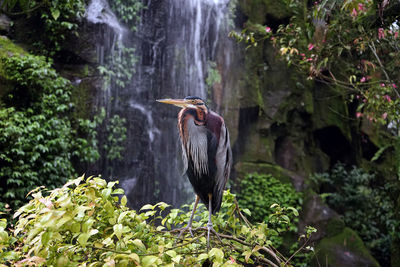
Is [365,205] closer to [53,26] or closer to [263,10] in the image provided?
[263,10]

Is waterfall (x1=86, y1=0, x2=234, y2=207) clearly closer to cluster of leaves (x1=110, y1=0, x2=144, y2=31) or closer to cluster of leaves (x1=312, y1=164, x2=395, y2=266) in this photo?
cluster of leaves (x1=110, y1=0, x2=144, y2=31)

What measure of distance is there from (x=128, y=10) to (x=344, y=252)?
537 centimetres

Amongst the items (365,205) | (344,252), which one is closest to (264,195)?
(344,252)

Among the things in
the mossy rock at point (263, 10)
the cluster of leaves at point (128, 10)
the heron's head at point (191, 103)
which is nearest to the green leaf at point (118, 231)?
the heron's head at point (191, 103)

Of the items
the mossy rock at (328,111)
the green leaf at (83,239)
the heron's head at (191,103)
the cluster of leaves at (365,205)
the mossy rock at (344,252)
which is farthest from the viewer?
the mossy rock at (328,111)

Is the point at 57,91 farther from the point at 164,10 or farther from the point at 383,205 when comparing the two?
the point at 383,205

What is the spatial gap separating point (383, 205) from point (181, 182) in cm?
358

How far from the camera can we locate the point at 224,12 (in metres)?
6.70

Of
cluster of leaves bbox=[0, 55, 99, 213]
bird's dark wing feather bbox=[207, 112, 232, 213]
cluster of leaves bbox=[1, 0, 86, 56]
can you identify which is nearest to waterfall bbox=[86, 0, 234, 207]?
cluster of leaves bbox=[1, 0, 86, 56]

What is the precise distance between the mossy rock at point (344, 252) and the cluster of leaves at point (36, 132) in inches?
146

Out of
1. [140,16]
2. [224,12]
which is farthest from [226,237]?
[224,12]

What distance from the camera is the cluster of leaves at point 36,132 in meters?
4.02

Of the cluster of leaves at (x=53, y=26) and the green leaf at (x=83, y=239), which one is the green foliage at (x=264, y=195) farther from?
the green leaf at (x=83, y=239)

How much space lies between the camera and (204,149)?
72.2 inches
